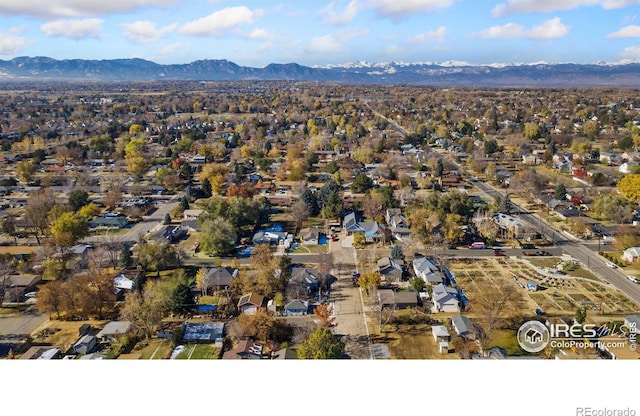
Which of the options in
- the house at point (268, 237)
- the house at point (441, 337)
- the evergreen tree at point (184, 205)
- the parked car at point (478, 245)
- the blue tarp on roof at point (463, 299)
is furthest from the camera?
the evergreen tree at point (184, 205)

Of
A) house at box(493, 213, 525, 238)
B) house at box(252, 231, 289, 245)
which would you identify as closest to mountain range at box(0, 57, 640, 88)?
house at box(493, 213, 525, 238)

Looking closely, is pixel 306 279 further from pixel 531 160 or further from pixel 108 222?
pixel 531 160

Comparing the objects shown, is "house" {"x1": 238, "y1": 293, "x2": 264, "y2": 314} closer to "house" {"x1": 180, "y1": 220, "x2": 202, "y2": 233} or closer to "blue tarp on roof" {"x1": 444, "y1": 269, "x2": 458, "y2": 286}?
"blue tarp on roof" {"x1": 444, "y1": 269, "x2": 458, "y2": 286}

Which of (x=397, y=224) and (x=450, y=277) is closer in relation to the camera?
(x=450, y=277)

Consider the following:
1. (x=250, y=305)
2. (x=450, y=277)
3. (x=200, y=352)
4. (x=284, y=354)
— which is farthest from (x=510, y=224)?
(x=200, y=352)

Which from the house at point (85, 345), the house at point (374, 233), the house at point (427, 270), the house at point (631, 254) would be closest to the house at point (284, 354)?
the house at point (85, 345)

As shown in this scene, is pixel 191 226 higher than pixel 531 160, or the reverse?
pixel 531 160

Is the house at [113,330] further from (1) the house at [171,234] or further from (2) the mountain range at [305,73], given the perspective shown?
(2) the mountain range at [305,73]
